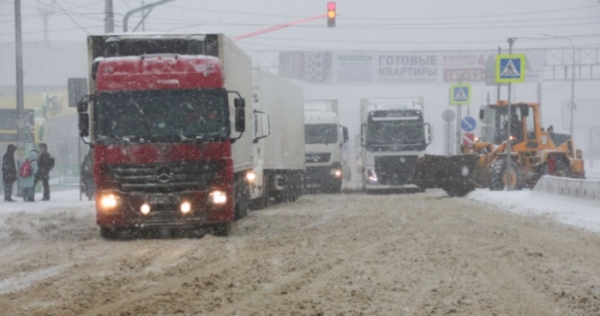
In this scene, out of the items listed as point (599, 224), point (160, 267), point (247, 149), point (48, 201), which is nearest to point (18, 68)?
point (48, 201)

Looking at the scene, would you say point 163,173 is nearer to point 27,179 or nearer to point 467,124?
point 27,179

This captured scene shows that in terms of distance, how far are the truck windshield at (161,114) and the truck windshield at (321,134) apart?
2068cm

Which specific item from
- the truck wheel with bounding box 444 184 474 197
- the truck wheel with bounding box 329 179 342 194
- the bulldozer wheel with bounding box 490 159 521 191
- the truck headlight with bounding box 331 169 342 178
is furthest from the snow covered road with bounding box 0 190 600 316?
the truck wheel with bounding box 329 179 342 194

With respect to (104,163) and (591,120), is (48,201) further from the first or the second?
(591,120)

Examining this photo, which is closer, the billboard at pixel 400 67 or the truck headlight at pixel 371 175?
the truck headlight at pixel 371 175

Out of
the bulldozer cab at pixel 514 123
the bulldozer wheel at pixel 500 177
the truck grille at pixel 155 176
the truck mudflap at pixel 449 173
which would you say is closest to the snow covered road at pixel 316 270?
the truck grille at pixel 155 176

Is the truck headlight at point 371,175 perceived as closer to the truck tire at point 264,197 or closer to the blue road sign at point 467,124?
the blue road sign at point 467,124

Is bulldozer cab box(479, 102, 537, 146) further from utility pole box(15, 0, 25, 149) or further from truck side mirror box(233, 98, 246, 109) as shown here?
truck side mirror box(233, 98, 246, 109)

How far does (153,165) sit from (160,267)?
4.46 m

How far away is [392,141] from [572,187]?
1298 centimetres

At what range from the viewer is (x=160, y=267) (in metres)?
12.0

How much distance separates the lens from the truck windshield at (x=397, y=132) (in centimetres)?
3644

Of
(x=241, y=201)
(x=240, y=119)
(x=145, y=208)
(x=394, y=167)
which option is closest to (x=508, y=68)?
(x=394, y=167)

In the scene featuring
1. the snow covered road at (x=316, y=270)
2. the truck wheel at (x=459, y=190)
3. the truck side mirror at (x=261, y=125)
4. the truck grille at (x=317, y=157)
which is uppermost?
the truck side mirror at (x=261, y=125)
